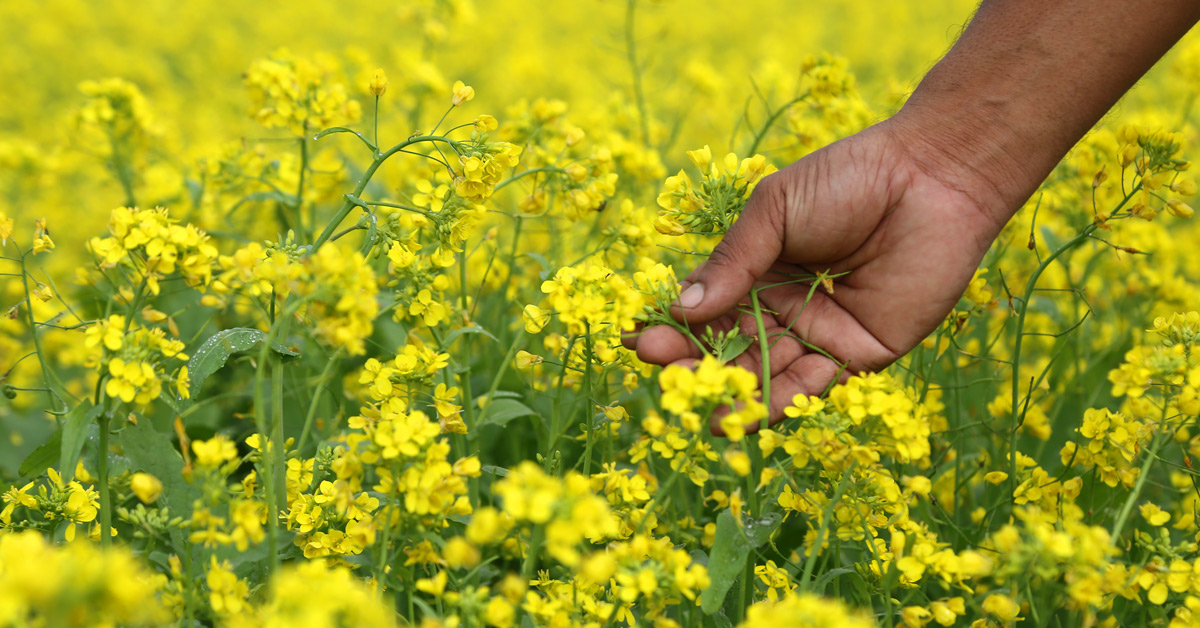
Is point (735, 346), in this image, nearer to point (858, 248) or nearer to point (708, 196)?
point (708, 196)

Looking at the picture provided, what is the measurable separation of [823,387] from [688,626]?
700 mm

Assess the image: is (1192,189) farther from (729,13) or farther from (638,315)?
(729,13)

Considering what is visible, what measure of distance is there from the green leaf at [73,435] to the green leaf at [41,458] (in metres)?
0.32

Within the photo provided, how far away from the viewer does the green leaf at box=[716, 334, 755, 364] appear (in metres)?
1.81

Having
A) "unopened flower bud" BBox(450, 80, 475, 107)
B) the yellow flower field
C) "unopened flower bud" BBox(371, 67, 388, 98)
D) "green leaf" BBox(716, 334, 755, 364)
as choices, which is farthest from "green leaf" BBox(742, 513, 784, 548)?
"unopened flower bud" BBox(371, 67, 388, 98)

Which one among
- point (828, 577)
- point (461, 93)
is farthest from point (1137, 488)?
point (461, 93)

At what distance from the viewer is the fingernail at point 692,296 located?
75.0 inches

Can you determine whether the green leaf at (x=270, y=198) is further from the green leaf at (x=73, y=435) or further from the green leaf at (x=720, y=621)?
the green leaf at (x=720, y=621)

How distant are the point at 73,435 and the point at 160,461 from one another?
1.27 feet

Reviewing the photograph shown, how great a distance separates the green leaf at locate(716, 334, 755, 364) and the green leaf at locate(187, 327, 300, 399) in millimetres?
874

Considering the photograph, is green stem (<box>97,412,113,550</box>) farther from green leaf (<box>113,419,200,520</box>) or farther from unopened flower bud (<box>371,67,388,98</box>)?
unopened flower bud (<box>371,67,388,98</box>)

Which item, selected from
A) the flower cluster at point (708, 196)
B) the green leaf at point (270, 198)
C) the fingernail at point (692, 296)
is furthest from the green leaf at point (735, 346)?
the green leaf at point (270, 198)

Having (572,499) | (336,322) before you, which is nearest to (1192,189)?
(572,499)

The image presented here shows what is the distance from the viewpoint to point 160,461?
202 cm
